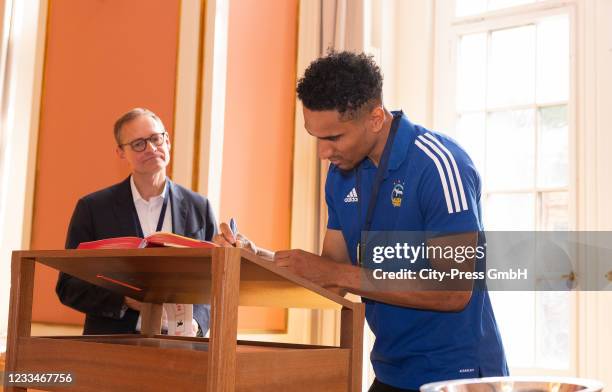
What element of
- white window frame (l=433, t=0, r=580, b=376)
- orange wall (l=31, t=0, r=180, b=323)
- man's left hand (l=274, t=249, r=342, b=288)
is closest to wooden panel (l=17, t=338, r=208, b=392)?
man's left hand (l=274, t=249, r=342, b=288)

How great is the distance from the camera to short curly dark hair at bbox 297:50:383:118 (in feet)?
5.97

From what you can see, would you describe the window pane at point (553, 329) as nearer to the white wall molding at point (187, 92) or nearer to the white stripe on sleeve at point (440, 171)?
the white wall molding at point (187, 92)

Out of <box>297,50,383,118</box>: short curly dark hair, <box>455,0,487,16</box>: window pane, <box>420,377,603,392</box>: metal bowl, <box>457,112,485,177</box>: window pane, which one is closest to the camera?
<box>420,377,603,392</box>: metal bowl

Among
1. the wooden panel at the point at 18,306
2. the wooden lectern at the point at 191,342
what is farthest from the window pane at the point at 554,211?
the wooden panel at the point at 18,306

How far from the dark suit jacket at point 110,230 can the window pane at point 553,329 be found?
1677 millimetres

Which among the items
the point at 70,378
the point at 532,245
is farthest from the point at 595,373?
the point at 70,378

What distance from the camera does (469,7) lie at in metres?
3.93

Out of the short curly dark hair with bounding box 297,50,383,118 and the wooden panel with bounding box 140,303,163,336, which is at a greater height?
the short curly dark hair with bounding box 297,50,383,118

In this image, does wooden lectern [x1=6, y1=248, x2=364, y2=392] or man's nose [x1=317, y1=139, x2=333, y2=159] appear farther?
man's nose [x1=317, y1=139, x2=333, y2=159]

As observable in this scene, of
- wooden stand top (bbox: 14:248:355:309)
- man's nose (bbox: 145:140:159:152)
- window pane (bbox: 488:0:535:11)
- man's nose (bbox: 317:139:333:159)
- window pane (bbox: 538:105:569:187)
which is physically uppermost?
window pane (bbox: 488:0:535:11)

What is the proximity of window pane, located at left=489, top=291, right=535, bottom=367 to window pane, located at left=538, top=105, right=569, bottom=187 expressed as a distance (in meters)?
0.56

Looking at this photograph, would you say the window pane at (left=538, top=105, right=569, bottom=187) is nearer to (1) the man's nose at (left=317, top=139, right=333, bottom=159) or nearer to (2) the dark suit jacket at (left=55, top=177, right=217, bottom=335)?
(2) the dark suit jacket at (left=55, top=177, right=217, bottom=335)

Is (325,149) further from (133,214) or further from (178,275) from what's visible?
(133,214)

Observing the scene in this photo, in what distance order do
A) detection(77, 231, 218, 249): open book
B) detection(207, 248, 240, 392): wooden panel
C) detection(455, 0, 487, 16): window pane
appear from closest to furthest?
detection(207, 248, 240, 392): wooden panel, detection(77, 231, 218, 249): open book, detection(455, 0, 487, 16): window pane
